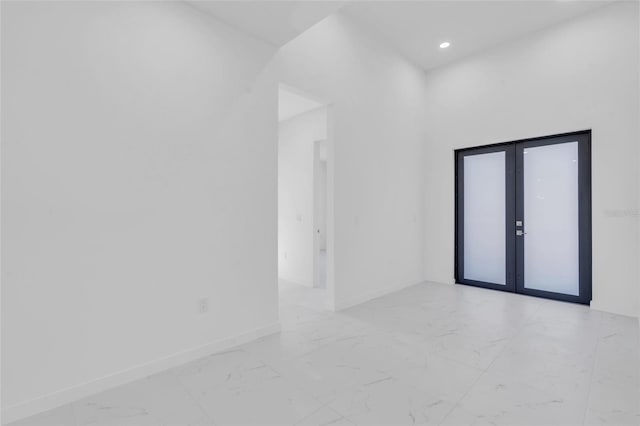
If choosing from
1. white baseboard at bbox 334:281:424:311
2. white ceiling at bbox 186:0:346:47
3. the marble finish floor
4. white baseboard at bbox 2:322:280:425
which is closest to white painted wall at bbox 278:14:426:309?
white baseboard at bbox 334:281:424:311

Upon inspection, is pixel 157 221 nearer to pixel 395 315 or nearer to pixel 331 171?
pixel 331 171

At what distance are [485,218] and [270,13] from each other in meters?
4.31

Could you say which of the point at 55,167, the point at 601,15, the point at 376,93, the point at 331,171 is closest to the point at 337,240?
the point at 331,171

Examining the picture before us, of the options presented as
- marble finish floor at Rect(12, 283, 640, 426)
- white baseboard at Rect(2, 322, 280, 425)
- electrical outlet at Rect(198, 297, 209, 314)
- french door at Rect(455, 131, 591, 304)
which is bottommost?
marble finish floor at Rect(12, 283, 640, 426)

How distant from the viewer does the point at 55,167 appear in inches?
77.9

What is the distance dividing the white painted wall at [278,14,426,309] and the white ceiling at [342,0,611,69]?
286 mm

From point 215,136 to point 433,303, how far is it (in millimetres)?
3435

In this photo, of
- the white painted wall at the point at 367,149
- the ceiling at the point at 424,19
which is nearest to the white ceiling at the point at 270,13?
the ceiling at the point at 424,19

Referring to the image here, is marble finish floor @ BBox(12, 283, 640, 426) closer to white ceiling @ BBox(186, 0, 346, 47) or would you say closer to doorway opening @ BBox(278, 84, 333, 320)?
doorway opening @ BBox(278, 84, 333, 320)

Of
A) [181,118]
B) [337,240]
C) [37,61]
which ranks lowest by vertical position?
[337,240]

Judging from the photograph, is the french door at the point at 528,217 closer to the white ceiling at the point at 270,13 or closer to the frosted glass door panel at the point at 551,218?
the frosted glass door panel at the point at 551,218

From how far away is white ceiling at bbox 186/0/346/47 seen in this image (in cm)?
248

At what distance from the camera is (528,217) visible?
14.8 ft

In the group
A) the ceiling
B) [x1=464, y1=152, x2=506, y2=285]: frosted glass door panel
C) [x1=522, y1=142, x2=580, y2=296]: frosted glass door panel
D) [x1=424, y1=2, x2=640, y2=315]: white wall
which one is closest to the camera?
the ceiling
